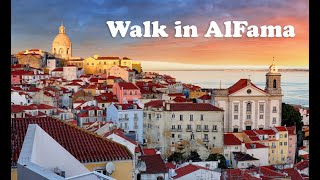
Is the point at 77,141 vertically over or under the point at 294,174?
over

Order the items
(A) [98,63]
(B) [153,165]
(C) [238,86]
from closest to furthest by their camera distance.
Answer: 1. (B) [153,165]
2. (A) [98,63]
3. (C) [238,86]

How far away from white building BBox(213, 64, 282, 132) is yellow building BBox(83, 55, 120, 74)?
6.07 ft

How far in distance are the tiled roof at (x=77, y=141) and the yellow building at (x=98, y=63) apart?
2876mm

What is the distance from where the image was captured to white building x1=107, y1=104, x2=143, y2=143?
6.70 meters

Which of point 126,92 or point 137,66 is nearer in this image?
point 137,66

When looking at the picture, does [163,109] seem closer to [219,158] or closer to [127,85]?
[127,85]

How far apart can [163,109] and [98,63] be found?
1.52m

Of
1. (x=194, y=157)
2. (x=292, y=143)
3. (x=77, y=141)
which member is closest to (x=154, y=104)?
(x=194, y=157)

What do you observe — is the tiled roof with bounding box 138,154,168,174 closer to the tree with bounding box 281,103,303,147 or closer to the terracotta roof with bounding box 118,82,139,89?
the terracotta roof with bounding box 118,82,139,89

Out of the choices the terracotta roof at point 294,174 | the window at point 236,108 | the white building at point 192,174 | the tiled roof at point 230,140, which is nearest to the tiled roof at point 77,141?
the white building at point 192,174

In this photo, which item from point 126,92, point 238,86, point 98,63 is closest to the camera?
point 98,63

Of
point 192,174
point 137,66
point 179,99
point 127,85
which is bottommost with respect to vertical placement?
point 192,174

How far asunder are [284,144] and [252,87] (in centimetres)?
117

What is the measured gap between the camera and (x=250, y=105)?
323 inches
